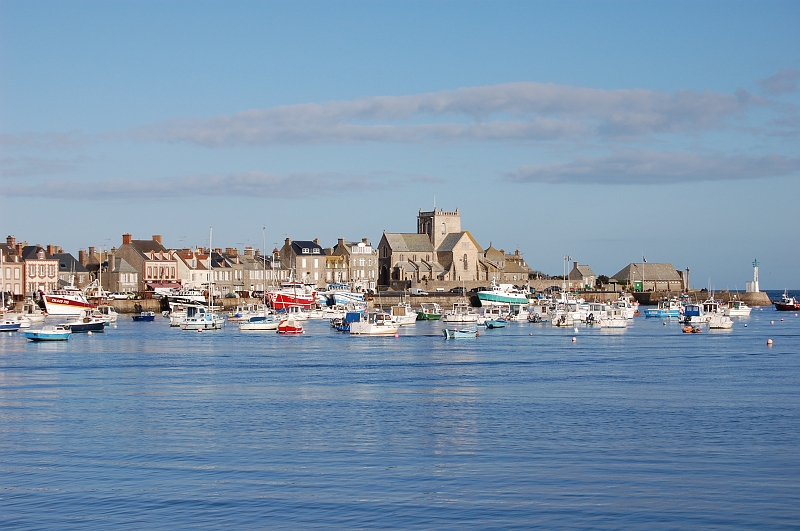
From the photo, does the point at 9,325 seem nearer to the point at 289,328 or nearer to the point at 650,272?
the point at 289,328

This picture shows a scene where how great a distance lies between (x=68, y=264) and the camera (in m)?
131

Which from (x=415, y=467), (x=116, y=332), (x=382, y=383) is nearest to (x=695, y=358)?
(x=382, y=383)

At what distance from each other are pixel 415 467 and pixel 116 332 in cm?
6482

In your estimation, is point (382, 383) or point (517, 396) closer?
point (517, 396)

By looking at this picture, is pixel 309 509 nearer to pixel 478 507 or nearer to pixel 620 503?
pixel 478 507

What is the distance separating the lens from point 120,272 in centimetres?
12900

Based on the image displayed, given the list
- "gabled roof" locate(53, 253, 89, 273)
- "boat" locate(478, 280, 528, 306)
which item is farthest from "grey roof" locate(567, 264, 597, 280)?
"gabled roof" locate(53, 253, 89, 273)

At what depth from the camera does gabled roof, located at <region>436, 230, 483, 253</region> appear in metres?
172

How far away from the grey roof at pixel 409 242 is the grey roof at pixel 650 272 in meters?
34.7

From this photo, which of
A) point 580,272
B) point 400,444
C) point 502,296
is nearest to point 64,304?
point 502,296

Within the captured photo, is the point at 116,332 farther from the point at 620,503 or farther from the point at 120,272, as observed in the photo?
the point at 620,503

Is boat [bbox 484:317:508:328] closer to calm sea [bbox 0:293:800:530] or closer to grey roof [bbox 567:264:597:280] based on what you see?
calm sea [bbox 0:293:800:530]

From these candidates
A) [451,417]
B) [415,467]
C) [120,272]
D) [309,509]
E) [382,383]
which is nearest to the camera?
[309,509]

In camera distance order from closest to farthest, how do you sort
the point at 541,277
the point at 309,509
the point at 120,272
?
the point at 309,509 < the point at 120,272 < the point at 541,277
